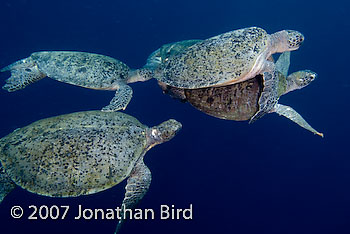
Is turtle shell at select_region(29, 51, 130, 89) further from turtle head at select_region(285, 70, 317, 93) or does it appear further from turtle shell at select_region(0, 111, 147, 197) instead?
turtle head at select_region(285, 70, 317, 93)

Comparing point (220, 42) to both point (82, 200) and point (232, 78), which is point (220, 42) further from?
point (82, 200)

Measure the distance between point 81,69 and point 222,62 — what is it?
10.5 ft

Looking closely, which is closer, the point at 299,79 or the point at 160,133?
the point at 160,133

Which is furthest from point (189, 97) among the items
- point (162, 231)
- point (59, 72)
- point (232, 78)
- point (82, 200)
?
point (162, 231)

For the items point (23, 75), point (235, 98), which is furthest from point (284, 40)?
point (23, 75)

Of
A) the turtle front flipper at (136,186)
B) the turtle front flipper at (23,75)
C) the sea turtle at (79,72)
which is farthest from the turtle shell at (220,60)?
the turtle front flipper at (23,75)

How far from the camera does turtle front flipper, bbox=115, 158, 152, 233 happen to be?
12.5 ft

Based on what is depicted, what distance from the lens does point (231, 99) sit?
14.1ft

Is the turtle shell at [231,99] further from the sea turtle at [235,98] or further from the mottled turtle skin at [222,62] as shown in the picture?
the mottled turtle skin at [222,62]

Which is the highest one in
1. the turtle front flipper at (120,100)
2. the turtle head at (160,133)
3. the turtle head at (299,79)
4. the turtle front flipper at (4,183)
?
the turtle head at (299,79)

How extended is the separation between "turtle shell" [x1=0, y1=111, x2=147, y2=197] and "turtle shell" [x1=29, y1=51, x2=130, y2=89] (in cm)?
157

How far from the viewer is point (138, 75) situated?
19.5 feet

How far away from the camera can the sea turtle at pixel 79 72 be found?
5297 mm

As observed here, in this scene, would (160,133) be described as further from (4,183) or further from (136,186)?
(4,183)
